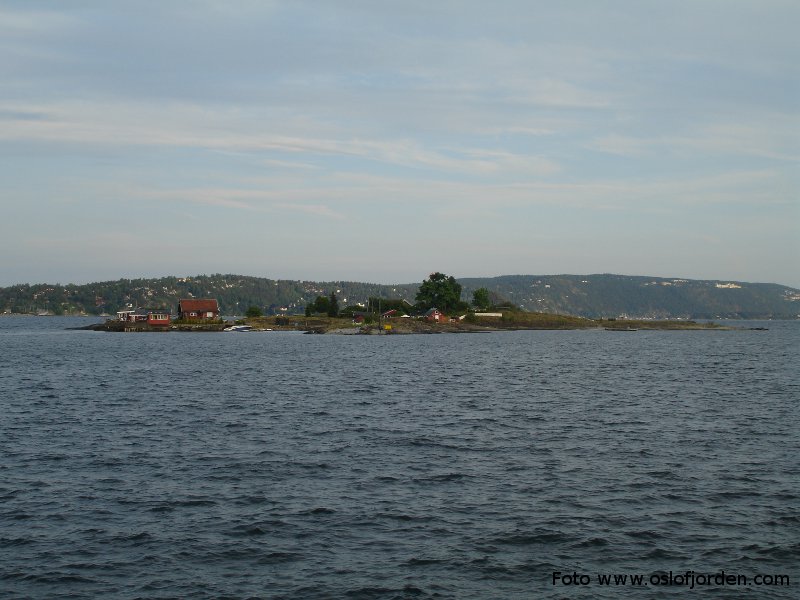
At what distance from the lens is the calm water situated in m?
18.9

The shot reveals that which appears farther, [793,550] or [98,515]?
[98,515]

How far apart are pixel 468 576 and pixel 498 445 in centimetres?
1699

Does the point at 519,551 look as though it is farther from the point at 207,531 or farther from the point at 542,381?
the point at 542,381

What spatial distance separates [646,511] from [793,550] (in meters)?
4.65

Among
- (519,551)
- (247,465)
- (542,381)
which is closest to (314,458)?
(247,465)

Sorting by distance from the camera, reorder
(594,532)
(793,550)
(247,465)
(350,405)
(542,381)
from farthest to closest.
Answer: (542,381)
(350,405)
(247,465)
(594,532)
(793,550)

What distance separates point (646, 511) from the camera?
79.4ft

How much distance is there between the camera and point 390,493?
86.1ft

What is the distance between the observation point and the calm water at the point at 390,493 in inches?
746

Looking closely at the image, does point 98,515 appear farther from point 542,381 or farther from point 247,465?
point 542,381

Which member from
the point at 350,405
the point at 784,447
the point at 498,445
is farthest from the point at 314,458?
the point at 784,447

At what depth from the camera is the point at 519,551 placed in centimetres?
2052

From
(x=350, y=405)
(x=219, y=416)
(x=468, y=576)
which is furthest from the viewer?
(x=350, y=405)

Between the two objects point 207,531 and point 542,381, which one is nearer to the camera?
point 207,531
